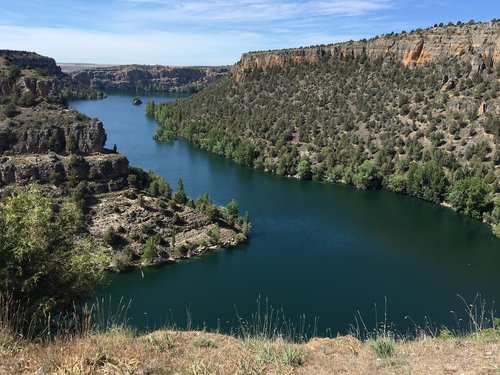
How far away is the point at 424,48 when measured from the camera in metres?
81.9

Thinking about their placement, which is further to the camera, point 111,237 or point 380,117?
point 380,117

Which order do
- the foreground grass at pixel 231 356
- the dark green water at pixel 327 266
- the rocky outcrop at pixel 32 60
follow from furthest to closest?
1. the rocky outcrop at pixel 32 60
2. the dark green water at pixel 327 266
3. the foreground grass at pixel 231 356

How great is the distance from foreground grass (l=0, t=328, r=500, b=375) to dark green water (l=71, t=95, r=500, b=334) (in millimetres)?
10709

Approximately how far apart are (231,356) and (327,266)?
3400cm

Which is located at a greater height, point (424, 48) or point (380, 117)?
point (424, 48)

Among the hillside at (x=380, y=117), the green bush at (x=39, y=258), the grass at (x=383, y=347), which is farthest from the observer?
the hillside at (x=380, y=117)

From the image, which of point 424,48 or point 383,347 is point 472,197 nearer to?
point 424,48

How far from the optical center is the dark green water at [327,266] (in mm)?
33125

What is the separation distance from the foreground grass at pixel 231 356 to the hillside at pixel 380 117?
1904 inches

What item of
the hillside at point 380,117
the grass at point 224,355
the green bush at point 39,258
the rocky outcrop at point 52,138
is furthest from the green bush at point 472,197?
the green bush at point 39,258

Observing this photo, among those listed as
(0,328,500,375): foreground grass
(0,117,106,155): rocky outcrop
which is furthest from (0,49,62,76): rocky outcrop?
(0,328,500,375): foreground grass

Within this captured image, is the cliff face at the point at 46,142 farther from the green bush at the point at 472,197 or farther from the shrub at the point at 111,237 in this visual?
the green bush at the point at 472,197

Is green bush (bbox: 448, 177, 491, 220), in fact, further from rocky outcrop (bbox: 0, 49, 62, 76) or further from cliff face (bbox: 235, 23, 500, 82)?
rocky outcrop (bbox: 0, 49, 62, 76)

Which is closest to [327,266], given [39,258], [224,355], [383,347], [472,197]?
[472,197]
